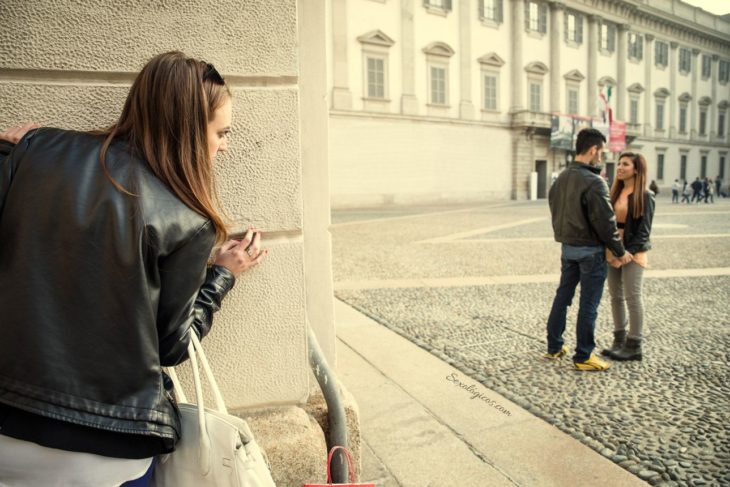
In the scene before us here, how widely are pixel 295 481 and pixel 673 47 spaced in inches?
1934

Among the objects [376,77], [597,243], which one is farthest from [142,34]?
[376,77]

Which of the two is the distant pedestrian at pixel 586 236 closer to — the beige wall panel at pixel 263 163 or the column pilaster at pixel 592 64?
the beige wall panel at pixel 263 163

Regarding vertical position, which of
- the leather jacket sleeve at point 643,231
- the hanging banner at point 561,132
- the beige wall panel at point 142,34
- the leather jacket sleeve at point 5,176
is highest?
the hanging banner at point 561,132

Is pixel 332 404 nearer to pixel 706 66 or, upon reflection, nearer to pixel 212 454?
pixel 212 454

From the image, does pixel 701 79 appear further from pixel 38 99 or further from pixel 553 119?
pixel 38 99

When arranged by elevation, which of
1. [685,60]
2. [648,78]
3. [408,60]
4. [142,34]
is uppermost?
[685,60]

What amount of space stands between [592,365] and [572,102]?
34.2m

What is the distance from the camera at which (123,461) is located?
99 centimetres

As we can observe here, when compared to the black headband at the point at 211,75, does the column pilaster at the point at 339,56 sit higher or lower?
higher

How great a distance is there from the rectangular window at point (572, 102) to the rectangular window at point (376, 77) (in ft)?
50.1

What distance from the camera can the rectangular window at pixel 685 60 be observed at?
4162 centimetres

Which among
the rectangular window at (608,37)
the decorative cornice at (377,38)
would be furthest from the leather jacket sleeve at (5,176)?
the rectangular window at (608,37)

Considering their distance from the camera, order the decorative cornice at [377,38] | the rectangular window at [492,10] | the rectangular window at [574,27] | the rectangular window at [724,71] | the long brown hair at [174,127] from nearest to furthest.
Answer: the long brown hair at [174,127] → the decorative cornice at [377,38] → the rectangular window at [492,10] → the rectangular window at [574,27] → the rectangular window at [724,71]

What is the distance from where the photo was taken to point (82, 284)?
0.94m
